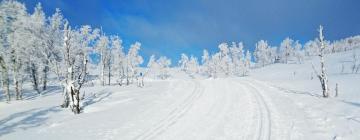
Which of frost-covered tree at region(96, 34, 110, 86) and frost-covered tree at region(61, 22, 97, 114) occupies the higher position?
frost-covered tree at region(96, 34, 110, 86)

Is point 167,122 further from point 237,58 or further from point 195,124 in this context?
point 237,58

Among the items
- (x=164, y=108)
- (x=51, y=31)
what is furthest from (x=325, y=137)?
(x=51, y=31)

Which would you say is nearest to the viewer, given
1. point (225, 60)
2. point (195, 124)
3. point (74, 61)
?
point (195, 124)

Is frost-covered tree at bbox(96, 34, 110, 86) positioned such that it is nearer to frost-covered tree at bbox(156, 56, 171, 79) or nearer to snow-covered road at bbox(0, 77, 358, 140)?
snow-covered road at bbox(0, 77, 358, 140)

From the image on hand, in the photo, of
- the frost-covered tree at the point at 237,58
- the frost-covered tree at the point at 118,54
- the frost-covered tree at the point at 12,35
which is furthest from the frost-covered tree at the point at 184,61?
the frost-covered tree at the point at 12,35

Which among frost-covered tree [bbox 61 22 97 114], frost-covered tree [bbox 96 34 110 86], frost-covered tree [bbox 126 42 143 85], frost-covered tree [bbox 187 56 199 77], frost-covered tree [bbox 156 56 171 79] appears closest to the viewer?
frost-covered tree [bbox 61 22 97 114]

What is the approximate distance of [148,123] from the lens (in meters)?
16.8

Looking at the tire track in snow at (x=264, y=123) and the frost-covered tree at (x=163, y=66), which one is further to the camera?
the frost-covered tree at (x=163, y=66)

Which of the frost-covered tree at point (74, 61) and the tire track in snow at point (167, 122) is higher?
the frost-covered tree at point (74, 61)

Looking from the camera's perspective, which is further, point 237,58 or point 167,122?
point 237,58

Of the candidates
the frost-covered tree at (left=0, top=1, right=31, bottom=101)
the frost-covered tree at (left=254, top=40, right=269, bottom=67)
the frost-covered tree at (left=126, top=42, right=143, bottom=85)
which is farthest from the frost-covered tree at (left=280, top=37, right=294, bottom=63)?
the frost-covered tree at (left=0, top=1, right=31, bottom=101)

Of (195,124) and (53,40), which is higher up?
(53,40)

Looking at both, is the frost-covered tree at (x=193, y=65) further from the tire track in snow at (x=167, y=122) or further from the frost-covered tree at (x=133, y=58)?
the tire track in snow at (x=167, y=122)

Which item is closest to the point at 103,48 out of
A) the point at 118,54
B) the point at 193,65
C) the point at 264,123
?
the point at 118,54
